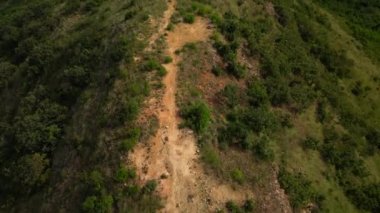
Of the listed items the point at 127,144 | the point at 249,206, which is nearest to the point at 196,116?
the point at 127,144

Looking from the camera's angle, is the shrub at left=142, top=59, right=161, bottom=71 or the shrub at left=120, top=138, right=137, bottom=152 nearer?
the shrub at left=120, top=138, right=137, bottom=152

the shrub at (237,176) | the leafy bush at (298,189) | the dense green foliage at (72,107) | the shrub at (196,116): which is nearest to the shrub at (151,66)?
the dense green foliage at (72,107)

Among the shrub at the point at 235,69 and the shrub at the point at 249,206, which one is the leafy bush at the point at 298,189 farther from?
the shrub at the point at 235,69

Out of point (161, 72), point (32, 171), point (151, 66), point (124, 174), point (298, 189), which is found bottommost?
point (32, 171)

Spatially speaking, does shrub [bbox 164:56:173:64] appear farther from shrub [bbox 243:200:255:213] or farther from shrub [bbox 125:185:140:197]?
shrub [bbox 243:200:255:213]

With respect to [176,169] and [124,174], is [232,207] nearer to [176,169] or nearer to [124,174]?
[176,169]

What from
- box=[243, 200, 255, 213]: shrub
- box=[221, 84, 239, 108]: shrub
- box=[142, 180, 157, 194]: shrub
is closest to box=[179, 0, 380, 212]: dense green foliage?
box=[221, 84, 239, 108]: shrub

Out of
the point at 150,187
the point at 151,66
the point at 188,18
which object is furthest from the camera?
the point at 188,18
